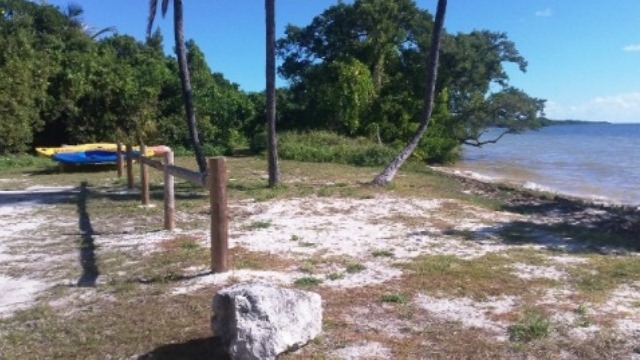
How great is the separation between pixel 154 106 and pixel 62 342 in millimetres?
23265

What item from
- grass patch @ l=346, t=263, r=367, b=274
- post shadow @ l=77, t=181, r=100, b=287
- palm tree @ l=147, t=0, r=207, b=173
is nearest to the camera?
post shadow @ l=77, t=181, r=100, b=287

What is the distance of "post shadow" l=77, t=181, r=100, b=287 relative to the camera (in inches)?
272

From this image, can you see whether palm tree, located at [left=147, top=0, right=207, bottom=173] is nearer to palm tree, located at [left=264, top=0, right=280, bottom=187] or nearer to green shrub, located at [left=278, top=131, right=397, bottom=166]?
palm tree, located at [left=264, top=0, right=280, bottom=187]

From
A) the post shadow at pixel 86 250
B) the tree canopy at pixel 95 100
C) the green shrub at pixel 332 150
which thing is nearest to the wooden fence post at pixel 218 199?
the post shadow at pixel 86 250

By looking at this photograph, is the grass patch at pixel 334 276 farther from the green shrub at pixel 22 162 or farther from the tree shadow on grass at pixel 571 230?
the green shrub at pixel 22 162

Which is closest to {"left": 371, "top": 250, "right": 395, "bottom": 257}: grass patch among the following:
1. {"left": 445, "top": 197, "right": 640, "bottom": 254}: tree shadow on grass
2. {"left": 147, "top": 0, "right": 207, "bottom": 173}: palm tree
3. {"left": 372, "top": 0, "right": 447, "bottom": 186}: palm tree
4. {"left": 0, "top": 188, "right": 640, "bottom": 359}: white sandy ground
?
{"left": 0, "top": 188, "right": 640, "bottom": 359}: white sandy ground

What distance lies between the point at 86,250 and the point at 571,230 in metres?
7.16

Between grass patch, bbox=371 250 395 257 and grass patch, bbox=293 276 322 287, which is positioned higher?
grass patch, bbox=371 250 395 257

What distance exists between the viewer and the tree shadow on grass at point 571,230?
28.3ft

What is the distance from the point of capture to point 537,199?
1430 centimetres

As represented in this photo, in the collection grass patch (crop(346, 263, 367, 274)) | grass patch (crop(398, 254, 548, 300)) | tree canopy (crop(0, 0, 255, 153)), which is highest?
tree canopy (crop(0, 0, 255, 153))

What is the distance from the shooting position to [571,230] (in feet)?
32.1

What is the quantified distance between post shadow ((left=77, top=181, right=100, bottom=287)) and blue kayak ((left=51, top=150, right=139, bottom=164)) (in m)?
6.62

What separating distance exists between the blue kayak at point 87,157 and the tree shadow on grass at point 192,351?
15.2 metres
